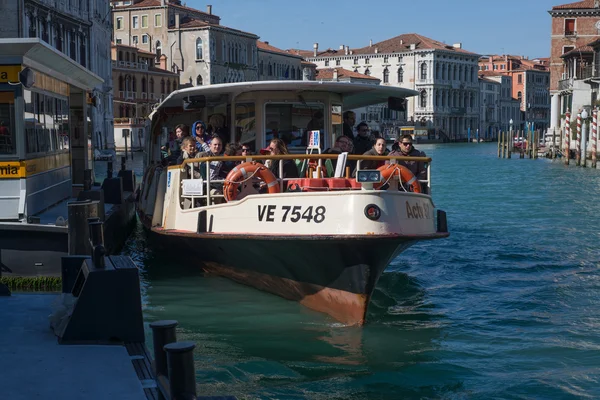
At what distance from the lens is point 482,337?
864cm

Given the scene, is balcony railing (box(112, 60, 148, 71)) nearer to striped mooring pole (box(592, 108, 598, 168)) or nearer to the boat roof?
striped mooring pole (box(592, 108, 598, 168))

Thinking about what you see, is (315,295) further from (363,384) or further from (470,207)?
(470,207)

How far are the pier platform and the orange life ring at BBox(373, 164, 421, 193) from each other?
410cm

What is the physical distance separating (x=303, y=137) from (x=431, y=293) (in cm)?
252

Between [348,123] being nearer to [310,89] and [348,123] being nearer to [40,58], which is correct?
[310,89]

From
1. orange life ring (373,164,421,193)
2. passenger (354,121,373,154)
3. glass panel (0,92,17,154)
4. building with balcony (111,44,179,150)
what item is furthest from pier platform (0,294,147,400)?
building with balcony (111,44,179,150)

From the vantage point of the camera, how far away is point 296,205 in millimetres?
8562

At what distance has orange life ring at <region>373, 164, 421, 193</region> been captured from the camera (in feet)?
29.7

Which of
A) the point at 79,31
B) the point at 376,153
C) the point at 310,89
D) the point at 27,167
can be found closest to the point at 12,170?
the point at 27,167

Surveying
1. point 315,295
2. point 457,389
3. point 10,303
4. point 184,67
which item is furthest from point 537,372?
point 184,67

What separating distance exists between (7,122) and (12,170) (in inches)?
21.4

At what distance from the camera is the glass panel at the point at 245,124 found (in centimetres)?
1111

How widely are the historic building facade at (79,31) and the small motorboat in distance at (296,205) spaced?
17536mm

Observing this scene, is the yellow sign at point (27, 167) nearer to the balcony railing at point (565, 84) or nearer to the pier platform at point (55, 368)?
the pier platform at point (55, 368)
